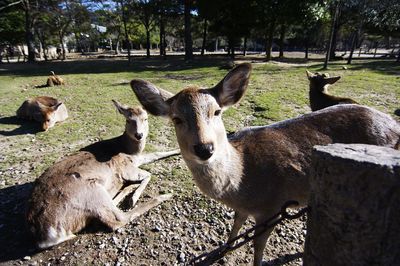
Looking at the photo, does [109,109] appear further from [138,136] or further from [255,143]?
[255,143]

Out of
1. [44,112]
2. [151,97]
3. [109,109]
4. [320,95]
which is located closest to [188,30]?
[109,109]

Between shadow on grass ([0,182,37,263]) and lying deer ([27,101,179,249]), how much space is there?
27 cm

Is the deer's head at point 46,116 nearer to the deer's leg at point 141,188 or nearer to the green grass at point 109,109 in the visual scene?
the green grass at point 109,109

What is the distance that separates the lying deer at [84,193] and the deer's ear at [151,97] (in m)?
1.72

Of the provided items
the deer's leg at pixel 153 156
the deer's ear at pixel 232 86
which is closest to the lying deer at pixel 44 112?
the deer's leg at pixel 153 156

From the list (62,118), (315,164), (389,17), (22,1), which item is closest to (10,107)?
(62,118)

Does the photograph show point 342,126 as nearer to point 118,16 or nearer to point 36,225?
point 36,225

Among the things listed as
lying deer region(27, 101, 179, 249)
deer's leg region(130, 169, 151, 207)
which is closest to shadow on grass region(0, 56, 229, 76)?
deer's leg region(130, 169, 151, 207)

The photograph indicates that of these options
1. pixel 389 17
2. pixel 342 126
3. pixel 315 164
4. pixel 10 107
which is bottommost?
pixel 10 107

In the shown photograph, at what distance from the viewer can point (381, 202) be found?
1261mm

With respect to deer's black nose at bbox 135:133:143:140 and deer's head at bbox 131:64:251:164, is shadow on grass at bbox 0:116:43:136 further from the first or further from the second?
deer's head at bbox 131:64:251:164

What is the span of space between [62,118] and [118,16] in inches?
1496

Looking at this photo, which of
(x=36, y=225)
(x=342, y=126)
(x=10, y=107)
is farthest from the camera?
(x=10, y=107)

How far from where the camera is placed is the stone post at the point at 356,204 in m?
1.25
